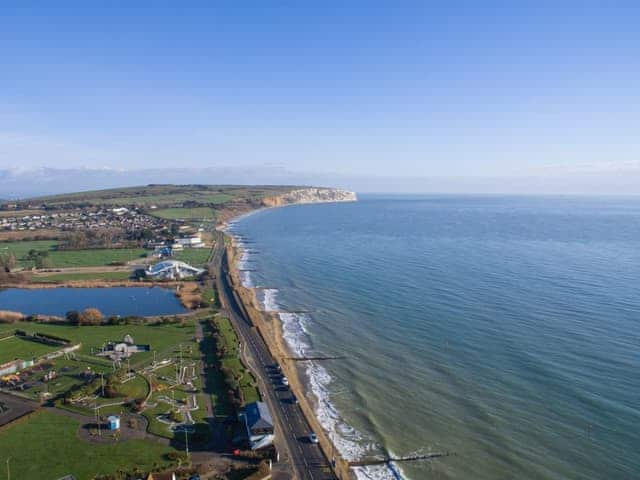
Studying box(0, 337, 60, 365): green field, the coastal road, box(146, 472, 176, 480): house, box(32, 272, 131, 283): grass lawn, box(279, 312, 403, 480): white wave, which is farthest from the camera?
box(32, 272, 131, 283): grass lawn

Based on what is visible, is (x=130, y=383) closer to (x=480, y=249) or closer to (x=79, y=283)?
(x=79, y=283)

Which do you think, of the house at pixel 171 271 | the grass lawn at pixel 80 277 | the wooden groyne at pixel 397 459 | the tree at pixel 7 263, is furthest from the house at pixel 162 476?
the tree at pixel 7 263

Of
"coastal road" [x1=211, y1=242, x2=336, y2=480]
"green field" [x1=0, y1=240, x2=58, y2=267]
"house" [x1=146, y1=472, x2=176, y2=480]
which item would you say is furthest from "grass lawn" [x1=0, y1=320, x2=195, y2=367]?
"green field" [x1=0, y1=240, x2=58, y2=267]

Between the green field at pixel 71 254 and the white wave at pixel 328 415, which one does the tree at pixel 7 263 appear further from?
the white wave at pixel 328 415

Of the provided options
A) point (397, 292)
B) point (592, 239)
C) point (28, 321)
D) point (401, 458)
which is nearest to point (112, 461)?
point (401, 458)

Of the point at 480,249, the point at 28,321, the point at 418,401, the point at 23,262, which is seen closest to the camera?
the point at 418,401

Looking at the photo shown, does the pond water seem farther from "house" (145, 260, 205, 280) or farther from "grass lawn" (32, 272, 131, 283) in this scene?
"house" (145, 260, 205, 280)

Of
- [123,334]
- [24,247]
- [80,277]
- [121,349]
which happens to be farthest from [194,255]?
[121,349]
